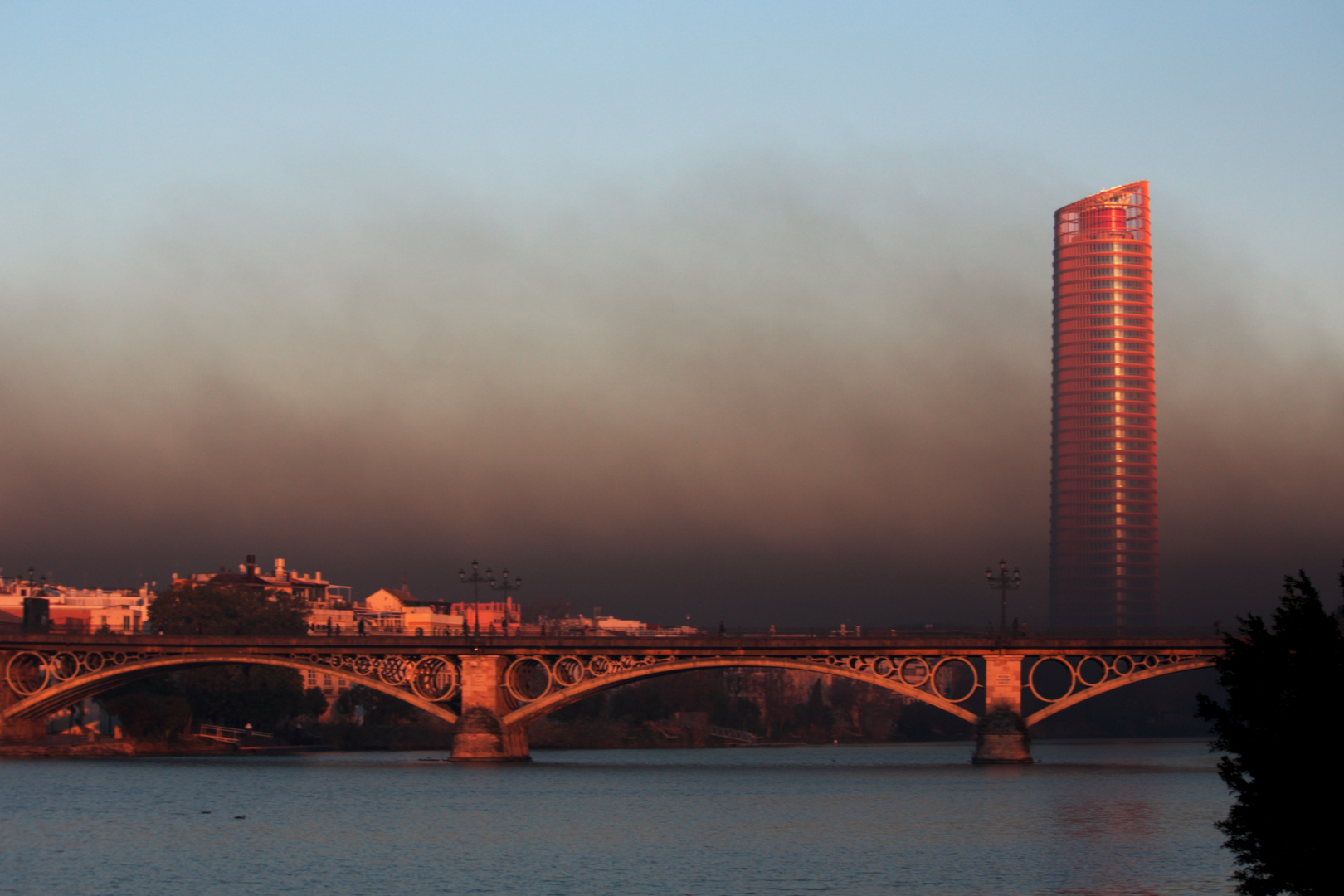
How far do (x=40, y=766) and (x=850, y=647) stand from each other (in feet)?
155

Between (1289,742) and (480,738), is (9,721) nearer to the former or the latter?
(480,738)

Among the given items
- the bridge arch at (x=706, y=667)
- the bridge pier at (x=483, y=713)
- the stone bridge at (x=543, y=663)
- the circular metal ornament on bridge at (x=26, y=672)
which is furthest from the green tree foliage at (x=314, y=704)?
the bridge arch at (x=706, y=667)

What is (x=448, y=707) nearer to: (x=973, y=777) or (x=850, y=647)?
(x=850, y=647)

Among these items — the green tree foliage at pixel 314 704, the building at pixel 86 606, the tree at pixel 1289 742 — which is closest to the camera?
the tree at pixel 1289 742

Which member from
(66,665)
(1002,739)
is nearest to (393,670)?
(66,665)

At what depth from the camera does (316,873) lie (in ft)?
155

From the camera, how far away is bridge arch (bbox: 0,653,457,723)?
9631 cm

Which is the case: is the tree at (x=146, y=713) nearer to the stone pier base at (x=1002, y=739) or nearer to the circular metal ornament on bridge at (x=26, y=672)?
the circular metal ornament on bridge at (x=26, y=672)

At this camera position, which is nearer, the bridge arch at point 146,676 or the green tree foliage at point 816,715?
the bridge arch at point 146,676

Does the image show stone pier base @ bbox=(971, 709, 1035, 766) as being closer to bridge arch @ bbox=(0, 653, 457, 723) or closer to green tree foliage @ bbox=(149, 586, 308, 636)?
bridge arch @ bbox=(0, 653, 457, 723)

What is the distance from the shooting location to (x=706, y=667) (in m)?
Answer: 91.1

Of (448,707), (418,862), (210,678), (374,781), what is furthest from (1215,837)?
(210,678)

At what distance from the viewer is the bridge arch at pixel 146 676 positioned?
96312mm

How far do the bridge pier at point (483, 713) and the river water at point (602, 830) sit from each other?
2205 millimetres
